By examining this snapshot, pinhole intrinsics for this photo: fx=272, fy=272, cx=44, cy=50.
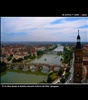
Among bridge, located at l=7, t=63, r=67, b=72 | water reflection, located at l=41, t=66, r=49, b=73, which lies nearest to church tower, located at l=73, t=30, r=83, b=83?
bridge, located at l=7, t=63, r=67, b=72

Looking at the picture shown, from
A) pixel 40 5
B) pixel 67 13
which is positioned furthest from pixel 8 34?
pixel 67 13

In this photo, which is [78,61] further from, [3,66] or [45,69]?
[3,66]

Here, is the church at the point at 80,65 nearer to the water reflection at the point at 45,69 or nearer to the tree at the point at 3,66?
the water reflection at the point at 45,69

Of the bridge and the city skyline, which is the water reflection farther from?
the city skyline

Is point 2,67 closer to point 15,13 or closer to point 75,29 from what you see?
point 15,13

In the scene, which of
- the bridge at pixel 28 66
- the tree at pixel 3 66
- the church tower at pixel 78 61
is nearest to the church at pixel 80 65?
the church tower at pixel 78 61

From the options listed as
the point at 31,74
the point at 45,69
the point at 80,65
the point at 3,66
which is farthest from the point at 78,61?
the point at 3,66
